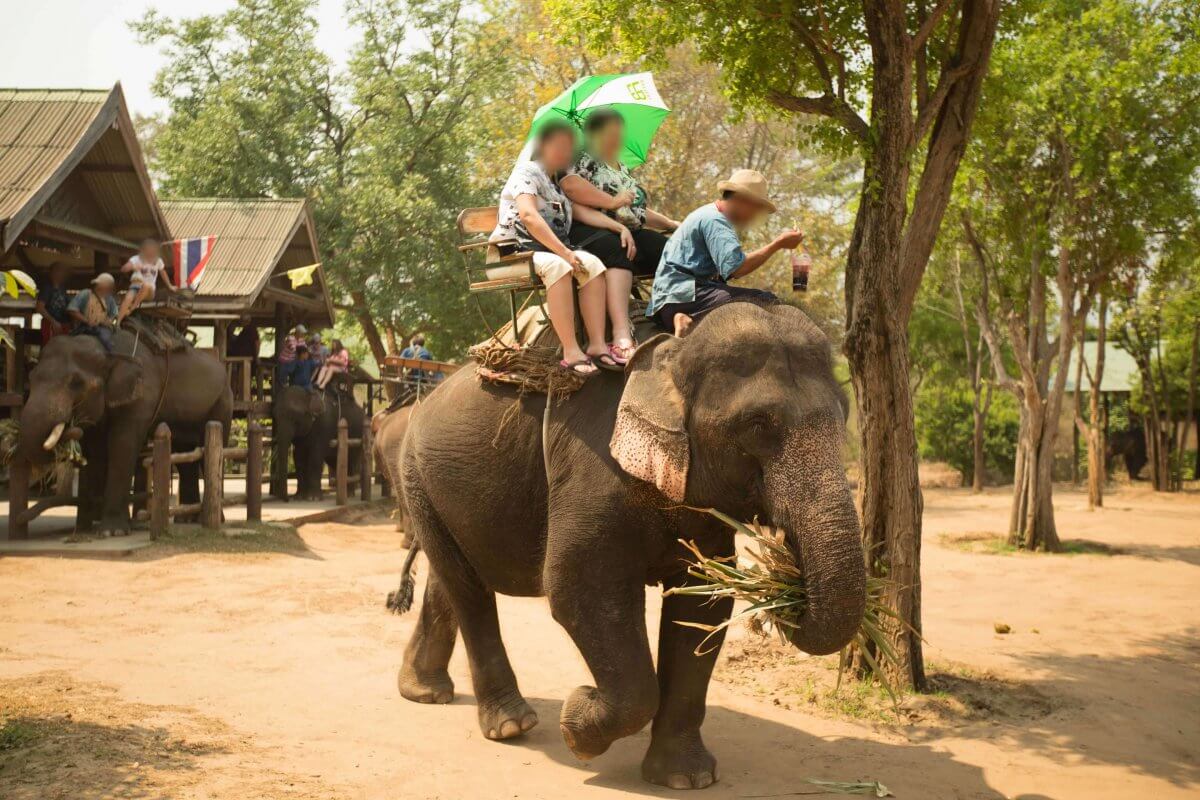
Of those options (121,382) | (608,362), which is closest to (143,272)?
(121,382)

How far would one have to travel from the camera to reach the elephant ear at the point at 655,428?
16.8 feet

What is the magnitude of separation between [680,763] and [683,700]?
0.30m

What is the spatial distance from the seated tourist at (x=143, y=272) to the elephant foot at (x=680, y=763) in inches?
415

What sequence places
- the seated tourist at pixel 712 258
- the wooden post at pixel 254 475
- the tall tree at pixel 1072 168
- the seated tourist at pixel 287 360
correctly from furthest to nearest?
1. the seated tourist at pixel 287 360
2. the wooden post at pixel 254 475
3. the tall tree at pixel 1072 168
4. the seated tourist at pixel 712 258

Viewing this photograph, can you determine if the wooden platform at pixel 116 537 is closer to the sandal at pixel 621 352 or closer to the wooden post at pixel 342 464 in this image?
the wooden post at pixel 342 464

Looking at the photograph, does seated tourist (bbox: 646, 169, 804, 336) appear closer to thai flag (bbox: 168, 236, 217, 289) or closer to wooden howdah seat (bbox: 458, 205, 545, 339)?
wooden howdah seat (bbox: 458, 205, 545, 339)

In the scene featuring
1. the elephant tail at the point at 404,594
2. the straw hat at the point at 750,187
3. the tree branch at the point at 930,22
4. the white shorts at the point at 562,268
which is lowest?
the elephant tail at the point at 404,594

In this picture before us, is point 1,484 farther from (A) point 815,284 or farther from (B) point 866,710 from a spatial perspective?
(A) point 815,284

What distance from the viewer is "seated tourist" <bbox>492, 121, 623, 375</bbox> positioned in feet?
19.0

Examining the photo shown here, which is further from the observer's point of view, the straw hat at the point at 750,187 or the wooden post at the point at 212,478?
the wooden post at the point at 212,478

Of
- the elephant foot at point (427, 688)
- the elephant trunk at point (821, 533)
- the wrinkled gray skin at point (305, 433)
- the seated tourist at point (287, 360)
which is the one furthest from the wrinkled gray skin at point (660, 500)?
the seated tourist at point (287, 360)

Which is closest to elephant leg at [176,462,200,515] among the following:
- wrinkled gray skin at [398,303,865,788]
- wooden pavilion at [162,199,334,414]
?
wooden pavilion at [162,199,334,414]

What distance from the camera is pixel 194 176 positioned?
26.0m

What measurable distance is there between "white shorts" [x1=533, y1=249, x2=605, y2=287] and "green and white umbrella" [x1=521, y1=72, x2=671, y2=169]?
2.42ft
